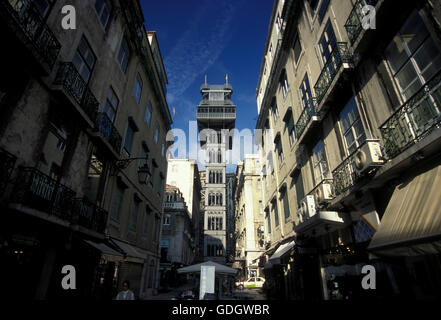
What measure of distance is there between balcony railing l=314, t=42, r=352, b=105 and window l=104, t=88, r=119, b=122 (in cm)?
1054

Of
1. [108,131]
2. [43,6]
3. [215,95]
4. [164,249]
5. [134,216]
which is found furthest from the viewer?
[215,95]

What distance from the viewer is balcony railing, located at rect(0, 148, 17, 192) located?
5.52 m

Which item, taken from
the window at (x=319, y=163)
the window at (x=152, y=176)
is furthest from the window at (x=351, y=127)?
the window at (x=152, y=176)

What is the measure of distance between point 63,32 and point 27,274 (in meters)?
8.33

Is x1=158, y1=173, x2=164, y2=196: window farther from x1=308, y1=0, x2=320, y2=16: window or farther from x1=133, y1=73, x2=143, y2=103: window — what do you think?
x1=308, y1=0, x2=320, y2=16: window

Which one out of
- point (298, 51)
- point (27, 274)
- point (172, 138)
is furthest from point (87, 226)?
point (172, 138)

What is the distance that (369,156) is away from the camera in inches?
237

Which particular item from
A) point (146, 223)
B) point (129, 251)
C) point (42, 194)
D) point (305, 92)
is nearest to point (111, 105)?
point (42, 194)

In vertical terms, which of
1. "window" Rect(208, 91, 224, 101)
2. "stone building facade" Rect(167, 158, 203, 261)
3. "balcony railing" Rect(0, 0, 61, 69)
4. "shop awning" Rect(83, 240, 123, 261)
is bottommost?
"shop awning" Rect(83, 240, 123, 261)

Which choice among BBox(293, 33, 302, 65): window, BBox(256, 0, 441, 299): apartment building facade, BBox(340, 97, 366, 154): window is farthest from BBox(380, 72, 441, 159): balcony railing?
BBox(293, 33, 302, 65): window

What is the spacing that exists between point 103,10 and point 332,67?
1167cm

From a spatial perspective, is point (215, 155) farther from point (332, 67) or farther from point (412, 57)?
point (412, 57)

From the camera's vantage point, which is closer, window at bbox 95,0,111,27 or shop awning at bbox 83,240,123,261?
shop awning at bbox 83,240,123,261
